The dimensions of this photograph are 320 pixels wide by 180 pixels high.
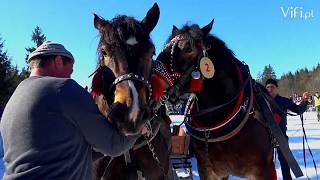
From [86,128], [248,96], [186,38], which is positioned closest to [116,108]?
[86,128]

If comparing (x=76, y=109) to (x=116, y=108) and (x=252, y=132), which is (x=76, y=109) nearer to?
(x=116, y=108)

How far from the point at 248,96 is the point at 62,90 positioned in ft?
7.78

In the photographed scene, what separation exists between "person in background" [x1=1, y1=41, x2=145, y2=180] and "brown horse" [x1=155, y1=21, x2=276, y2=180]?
1.59m

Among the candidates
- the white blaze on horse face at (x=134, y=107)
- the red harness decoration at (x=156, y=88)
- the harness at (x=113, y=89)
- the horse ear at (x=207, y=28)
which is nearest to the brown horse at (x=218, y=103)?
the horse ear at (x=207, y=28)

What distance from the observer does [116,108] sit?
2176 millimetres

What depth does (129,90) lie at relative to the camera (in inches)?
89.5

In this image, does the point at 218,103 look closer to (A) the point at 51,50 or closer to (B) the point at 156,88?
(B) the point at 156,88

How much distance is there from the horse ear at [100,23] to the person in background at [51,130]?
Answer: 0.83m

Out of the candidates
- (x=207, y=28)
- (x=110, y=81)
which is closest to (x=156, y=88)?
(x=110, y=81)

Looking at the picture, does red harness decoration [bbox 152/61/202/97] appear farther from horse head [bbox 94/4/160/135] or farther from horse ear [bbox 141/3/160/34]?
horse ear [bbox 141/3/160/34]

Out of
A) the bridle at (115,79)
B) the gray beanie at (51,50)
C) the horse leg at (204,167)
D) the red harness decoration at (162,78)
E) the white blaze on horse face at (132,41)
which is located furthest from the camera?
the horse leg at (204,167)

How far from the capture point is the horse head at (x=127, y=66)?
86.3 inches

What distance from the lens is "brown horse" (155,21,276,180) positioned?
369cm

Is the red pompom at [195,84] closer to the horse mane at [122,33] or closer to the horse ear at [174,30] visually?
the horse ear at [174,30]
